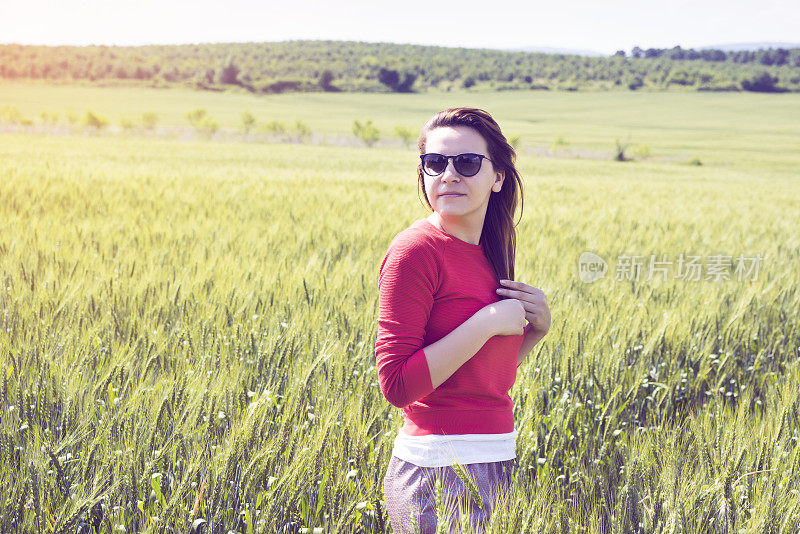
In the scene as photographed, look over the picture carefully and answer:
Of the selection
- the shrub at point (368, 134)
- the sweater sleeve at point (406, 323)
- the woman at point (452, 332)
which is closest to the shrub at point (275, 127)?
the shrub at point (368, 134)

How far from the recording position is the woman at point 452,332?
128 cm

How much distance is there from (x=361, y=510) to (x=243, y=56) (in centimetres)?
11914

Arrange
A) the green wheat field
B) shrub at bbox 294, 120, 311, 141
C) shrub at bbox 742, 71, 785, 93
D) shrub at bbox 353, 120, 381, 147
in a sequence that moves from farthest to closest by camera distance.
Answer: shrub at bbox 742, 71, 785, 93, shrub at bbox 353, 120, 381, 147, shrub at bbox 294, 120, 311, 141, the green wheat field

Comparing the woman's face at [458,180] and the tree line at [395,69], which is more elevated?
the tree line at [395,69]

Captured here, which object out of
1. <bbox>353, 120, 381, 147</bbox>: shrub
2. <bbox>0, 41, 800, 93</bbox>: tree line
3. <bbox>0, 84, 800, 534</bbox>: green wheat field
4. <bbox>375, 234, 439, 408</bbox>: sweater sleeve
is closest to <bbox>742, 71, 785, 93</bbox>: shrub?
<bbox>0, 41, 800, 93</bbox>: tree line

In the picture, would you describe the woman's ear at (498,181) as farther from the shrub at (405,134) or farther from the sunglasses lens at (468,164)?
the shrub at (405,134)

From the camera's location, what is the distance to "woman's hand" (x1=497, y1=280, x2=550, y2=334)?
1435 millimetres

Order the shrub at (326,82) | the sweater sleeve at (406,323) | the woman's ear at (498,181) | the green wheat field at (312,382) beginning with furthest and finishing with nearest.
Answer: the shrub at (326,82) → the woman's ear at (498,181) → the green wheat field at (312,382) → the sweater sleeve at (406,323)

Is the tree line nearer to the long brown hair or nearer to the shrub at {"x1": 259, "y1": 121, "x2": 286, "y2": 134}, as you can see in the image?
the shrub at {"x1": 259, "y1": 121, "x2": 286, "y2": 134}

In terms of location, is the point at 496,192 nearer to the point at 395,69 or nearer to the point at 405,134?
the point at 405,134

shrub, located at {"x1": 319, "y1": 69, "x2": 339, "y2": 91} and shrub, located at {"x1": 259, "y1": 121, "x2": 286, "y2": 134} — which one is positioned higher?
shrub, located at {"x1": 319, "y1": 69, "x2": 339, "y2": 91}

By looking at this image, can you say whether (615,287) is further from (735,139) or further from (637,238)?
(735,139)

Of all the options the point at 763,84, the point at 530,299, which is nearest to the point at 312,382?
the point at 530,299

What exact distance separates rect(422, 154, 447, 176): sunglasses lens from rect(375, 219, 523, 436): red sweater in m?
0.12
